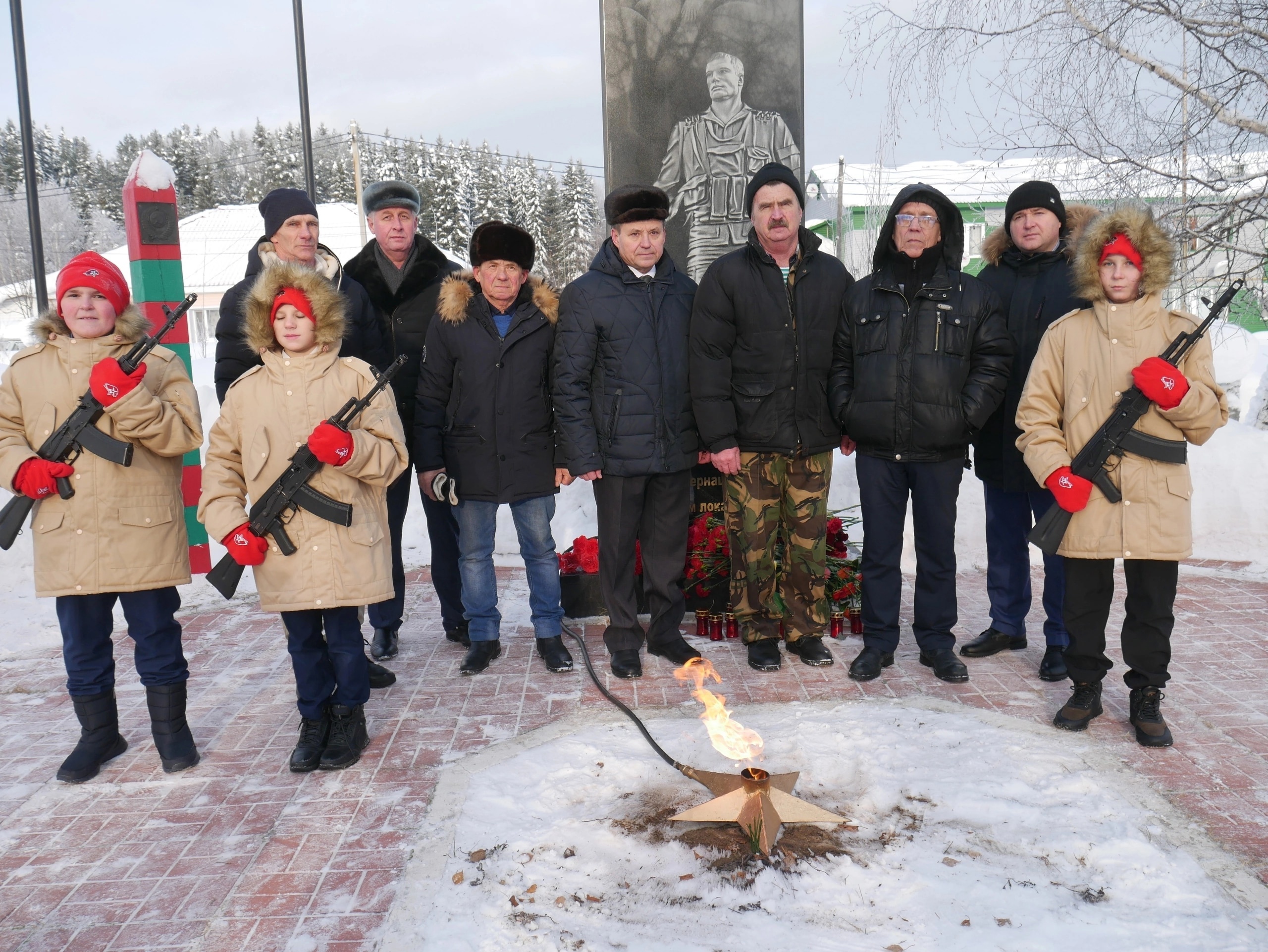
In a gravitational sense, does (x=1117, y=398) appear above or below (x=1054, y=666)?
above

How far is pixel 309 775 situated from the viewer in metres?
3.85

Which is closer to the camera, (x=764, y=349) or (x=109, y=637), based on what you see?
(x=109, y=637)

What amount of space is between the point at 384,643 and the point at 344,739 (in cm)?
137

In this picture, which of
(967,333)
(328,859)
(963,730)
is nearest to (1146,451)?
(967,333)

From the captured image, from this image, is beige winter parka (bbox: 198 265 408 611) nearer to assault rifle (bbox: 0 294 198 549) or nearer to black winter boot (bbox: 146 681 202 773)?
assault rifle (bbox: 0 294 198 549)

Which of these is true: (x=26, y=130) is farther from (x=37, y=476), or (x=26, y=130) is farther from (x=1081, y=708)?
(x=1081, y=708)

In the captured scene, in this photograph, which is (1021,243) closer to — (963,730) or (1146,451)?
(1146,451)

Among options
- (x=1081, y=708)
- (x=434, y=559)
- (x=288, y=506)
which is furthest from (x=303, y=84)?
(x=1081, y=708)

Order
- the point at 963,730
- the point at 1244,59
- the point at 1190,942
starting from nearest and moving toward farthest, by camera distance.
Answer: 1. the point at 1190,942
2. the point at 963,730
3. the point at 1244,59

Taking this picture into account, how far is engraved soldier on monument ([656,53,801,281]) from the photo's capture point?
18.6 ft

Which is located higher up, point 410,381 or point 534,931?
point 410,381

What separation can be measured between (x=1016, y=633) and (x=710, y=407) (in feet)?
7.03

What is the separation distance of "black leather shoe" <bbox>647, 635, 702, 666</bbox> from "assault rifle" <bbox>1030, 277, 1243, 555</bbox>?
1985mm

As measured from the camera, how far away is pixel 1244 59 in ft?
20.6
